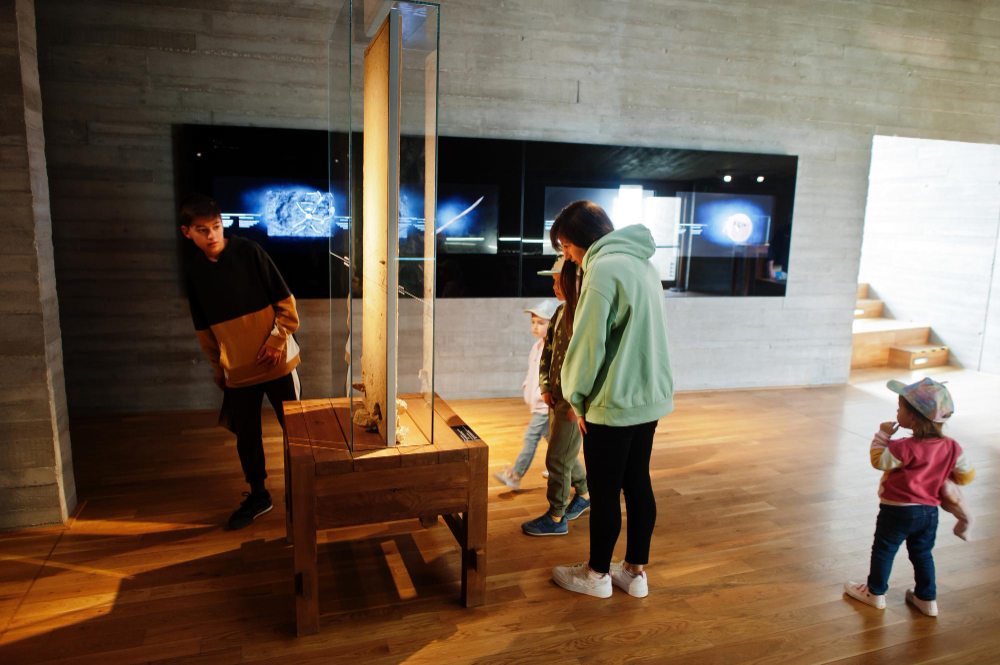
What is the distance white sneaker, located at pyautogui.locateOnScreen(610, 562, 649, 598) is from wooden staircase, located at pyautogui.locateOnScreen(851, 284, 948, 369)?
5674 millimetres

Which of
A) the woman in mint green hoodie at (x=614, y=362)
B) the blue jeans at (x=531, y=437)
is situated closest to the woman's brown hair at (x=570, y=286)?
the woman in mint green hoodie at (x=614, y=362)

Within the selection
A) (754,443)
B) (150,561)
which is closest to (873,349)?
(754,443)

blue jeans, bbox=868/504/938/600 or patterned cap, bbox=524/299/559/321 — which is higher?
patterned cap, bbox=524/299/559/321

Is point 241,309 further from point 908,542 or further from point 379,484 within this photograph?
point 908,542

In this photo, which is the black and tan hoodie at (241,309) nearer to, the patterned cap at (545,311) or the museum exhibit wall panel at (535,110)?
the patterned cap at (545,311)

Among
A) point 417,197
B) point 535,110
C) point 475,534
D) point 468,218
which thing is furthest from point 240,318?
point 535,110

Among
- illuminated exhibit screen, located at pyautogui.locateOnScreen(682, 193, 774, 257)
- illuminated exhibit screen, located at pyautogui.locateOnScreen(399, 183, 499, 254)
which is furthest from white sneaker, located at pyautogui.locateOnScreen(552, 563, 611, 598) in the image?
illuminated exhibit screen, located at pyautogui.locateOnScreen(682, 193, 774, 257)

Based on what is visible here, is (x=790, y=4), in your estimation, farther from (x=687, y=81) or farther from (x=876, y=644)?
(x=876, y=644)

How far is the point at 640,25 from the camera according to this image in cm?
565

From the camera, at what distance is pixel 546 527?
3.19 m

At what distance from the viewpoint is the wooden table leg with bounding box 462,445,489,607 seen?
7.93 ft

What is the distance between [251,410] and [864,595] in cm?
271

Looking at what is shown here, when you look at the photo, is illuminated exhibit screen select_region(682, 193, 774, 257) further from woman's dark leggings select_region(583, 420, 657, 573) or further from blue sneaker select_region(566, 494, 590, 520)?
woman's dark leggings select_region(583, 420, 657, 573)

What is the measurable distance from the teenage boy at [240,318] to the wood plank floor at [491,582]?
1.80ft
